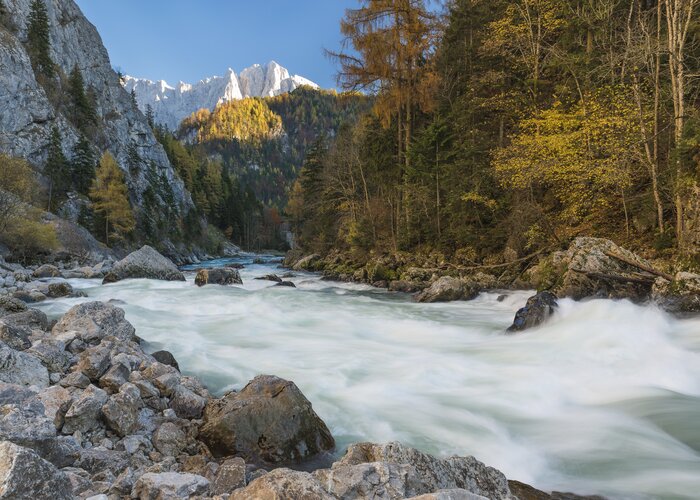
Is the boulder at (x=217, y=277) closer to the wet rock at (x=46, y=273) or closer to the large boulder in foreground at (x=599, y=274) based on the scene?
the wet rock at (x=46, y=273)

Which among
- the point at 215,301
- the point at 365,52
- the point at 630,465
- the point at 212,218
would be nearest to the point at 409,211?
the point at 365,52

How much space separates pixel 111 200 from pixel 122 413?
4530cm

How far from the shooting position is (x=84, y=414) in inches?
161

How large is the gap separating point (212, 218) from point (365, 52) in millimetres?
76459

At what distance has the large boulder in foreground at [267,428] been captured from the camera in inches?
166

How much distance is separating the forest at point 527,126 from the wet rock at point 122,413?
12.1 m

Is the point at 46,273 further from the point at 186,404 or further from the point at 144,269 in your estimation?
the point at 186,404

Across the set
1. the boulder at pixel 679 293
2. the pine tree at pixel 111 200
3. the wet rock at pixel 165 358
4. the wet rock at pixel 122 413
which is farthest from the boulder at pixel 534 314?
the pine tree at pixel 111 200

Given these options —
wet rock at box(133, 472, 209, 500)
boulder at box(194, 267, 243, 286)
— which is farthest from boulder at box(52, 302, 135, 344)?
boulder at box(194, 267, 243, 286)

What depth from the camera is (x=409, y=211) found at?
850 inches

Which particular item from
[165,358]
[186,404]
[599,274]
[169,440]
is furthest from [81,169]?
[599,274]

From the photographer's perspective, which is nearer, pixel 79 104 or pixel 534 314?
pixel 534 314

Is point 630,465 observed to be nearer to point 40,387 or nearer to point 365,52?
point 40,387

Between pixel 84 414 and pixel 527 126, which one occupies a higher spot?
pixel 527 126
